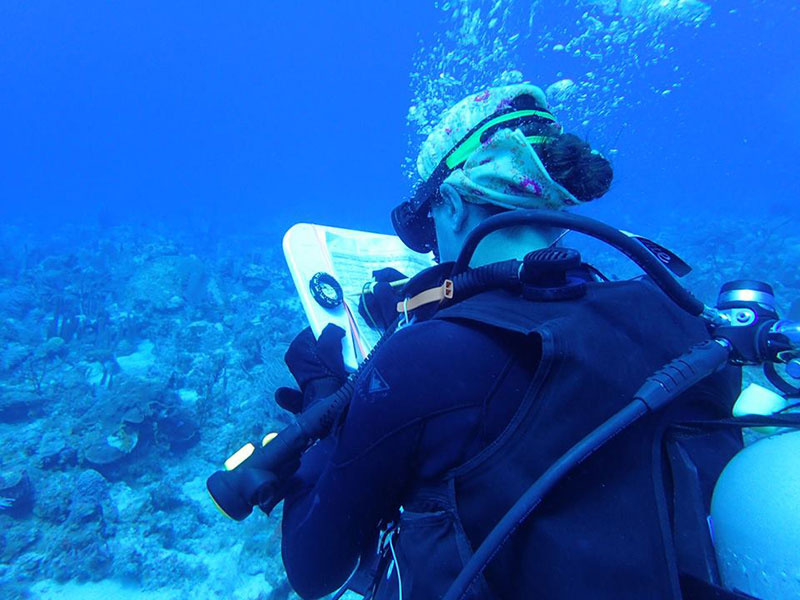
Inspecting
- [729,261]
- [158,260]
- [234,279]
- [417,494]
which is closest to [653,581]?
[417,494]

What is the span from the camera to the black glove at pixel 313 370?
1964mm

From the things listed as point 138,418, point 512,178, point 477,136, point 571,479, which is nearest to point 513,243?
point 512,178

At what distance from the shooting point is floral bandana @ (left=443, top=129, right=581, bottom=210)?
1.47 metres

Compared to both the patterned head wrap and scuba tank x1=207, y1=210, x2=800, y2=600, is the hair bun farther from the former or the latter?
scuba tank x1=207, y1=210, x2=800, y2=600

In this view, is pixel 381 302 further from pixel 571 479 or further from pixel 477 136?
pixel 571 479

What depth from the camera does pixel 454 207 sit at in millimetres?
1670

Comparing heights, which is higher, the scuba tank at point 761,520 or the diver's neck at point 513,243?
the diver's neck at point 513,243

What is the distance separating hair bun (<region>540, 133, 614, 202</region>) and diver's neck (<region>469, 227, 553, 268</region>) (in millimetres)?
212

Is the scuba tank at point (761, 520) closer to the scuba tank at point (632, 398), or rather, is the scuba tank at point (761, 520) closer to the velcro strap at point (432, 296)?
the scuba tank at point (632, 398)

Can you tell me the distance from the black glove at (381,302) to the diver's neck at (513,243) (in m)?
1.25

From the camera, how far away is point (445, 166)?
5.76 ft

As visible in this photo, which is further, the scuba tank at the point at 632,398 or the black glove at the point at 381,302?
the black glove at the point at 381,302

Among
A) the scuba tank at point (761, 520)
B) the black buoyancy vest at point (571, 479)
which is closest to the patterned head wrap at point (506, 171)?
the black buoyancy vest at point (571, 479)

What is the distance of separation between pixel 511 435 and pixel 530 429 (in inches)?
1.9
